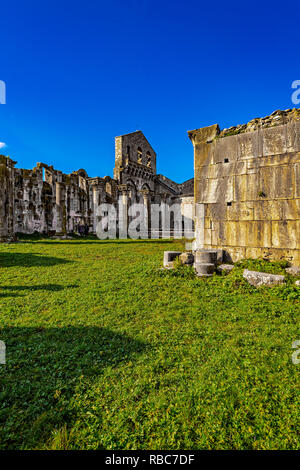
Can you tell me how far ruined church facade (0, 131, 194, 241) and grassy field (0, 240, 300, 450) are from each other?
14224 millimetres

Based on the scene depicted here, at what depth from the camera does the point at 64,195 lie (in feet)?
75.0

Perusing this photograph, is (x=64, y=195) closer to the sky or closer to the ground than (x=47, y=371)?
closer to the sky

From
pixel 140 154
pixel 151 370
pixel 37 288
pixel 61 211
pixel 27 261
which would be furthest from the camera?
pixel 140 154

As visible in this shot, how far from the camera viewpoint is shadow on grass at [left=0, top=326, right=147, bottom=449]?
2.03 meters

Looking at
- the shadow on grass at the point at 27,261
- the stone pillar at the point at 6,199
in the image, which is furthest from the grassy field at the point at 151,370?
the stone pillar at the point at 6,199

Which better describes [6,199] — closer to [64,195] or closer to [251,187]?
[64,195]

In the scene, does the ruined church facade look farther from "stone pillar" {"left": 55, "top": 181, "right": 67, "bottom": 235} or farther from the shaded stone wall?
the shaded stone wall

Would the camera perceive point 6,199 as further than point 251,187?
Yes

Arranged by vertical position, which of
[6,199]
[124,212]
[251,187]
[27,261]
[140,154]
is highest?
[140,154]

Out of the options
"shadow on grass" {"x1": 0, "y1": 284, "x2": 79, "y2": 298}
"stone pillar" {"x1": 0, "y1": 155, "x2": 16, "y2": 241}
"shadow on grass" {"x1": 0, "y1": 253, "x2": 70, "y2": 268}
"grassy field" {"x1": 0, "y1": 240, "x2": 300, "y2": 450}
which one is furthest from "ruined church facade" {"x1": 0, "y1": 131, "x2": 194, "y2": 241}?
"grassy field" {"x1": 0, "y1": 240, "x2": 300, "y2": 450}

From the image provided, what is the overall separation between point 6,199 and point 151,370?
56.8ft

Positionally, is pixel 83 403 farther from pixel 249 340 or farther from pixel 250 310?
pixel 250 310

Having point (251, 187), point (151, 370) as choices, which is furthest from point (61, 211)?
point (151, 370)

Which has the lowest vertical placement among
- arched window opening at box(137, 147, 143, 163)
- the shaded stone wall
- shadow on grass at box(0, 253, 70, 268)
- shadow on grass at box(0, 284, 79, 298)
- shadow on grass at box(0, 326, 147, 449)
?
shadow on grass at box(0, 326, 147, 449)
